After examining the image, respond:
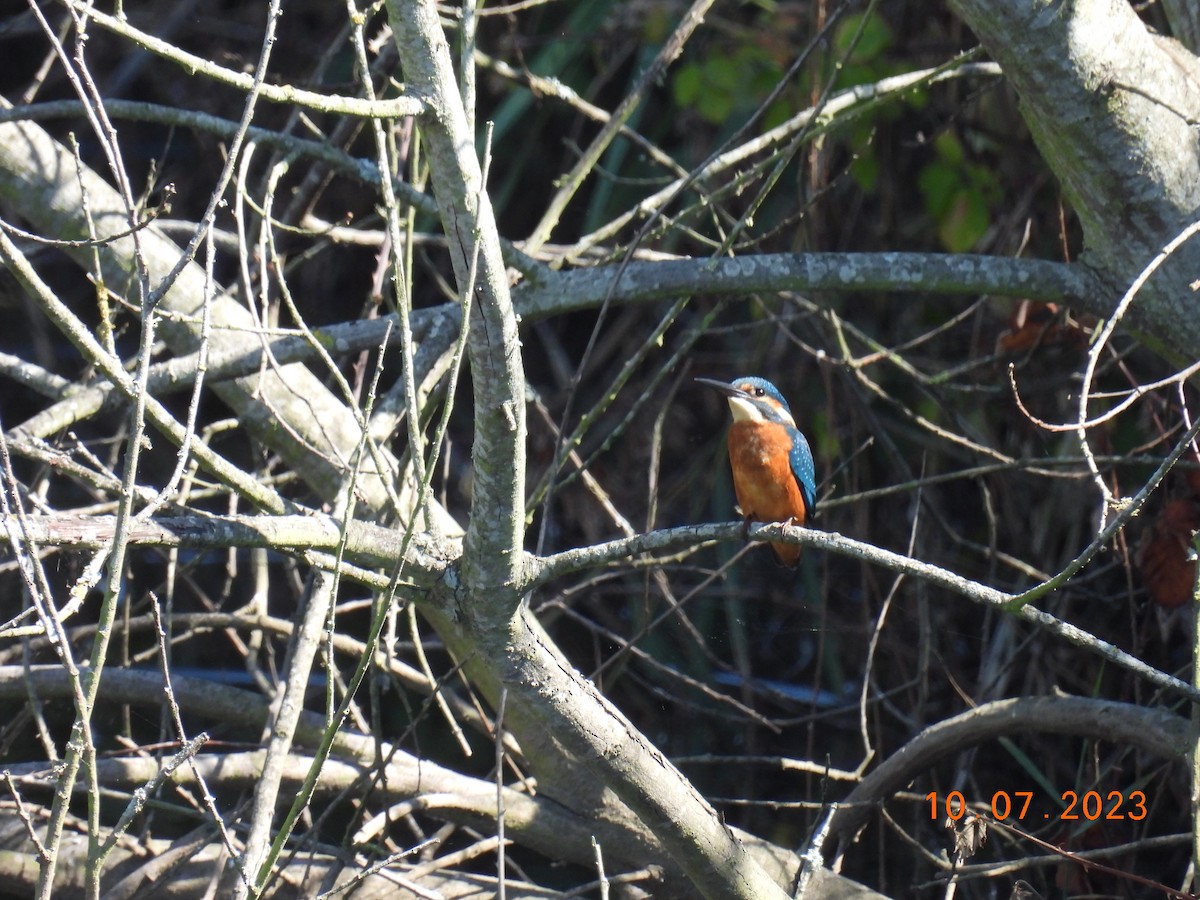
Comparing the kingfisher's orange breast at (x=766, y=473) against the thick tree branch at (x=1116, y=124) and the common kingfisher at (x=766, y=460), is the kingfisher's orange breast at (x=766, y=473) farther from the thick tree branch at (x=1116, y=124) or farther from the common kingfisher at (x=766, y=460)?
the thick tree branch at (x=1116, y=124)

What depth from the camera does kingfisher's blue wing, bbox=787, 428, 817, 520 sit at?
3.67 m

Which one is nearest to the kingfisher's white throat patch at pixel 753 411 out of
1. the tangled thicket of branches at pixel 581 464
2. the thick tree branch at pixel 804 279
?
the tangled thicket of branches at pixel 581 464

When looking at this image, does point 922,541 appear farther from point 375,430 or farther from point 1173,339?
point 375,430

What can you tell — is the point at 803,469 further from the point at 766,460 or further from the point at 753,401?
the point at 753,401

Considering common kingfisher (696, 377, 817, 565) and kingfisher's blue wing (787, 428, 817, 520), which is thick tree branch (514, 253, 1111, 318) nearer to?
common kingfisher (696, 377, 817, 565)

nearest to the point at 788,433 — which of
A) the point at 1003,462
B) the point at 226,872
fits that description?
the point at 1003,462

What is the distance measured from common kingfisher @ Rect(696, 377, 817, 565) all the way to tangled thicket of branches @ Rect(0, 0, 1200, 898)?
15cm

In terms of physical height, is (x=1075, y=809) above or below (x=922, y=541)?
below

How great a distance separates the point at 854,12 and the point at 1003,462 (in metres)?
1.85

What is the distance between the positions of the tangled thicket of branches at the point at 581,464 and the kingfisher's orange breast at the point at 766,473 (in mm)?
173

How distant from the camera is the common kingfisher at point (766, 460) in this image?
362cm

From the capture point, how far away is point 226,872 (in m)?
2.95

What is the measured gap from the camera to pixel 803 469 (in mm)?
3701

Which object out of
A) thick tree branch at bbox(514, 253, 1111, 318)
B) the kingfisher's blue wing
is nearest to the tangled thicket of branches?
thick tree branch at bbox(514, 253, 1111, 318)
